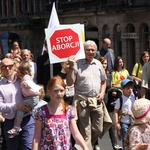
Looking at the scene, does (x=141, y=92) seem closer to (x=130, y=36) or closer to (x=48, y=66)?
(x=48, y=66)

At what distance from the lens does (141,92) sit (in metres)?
10.0

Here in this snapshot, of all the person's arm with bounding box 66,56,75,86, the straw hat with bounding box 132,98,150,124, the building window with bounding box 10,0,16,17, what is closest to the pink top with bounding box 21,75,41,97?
the person's arm with bounding box 66,56,75,86

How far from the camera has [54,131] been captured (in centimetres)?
601

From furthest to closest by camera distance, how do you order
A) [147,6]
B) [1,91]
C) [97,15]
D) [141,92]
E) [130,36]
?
1. [97,15]
2. [130,36]
3. [147,6]
4. [141,92]
5. [1,91]

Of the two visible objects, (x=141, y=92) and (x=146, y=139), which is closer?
(x=146, y=139)

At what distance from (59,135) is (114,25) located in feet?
94.1

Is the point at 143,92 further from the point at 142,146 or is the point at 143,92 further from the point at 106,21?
the point at 106,21

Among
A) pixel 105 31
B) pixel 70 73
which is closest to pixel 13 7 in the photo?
pixel 105 31

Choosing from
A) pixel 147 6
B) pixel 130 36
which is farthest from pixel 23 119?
pixel 130 36

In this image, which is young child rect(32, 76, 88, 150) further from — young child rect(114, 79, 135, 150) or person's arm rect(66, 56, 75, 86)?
young child rect(114, 79, 135, 150)

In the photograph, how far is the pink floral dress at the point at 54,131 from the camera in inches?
237

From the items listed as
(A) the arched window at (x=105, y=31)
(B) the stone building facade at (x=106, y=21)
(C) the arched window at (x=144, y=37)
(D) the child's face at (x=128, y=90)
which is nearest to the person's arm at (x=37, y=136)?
(D) the child's face at (x=128, y=90)

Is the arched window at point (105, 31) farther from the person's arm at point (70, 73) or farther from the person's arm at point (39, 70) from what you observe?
the person's arm at point (70, 73)

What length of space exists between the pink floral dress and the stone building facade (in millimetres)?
24368
